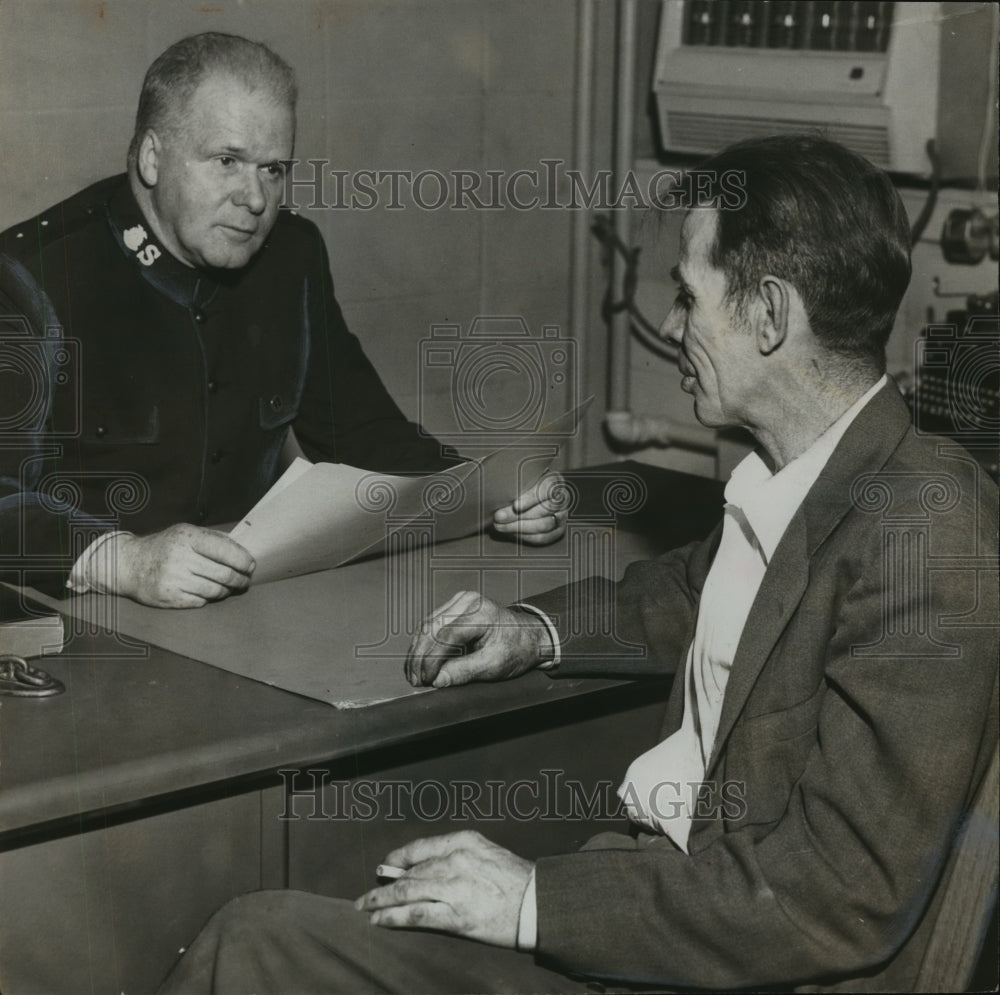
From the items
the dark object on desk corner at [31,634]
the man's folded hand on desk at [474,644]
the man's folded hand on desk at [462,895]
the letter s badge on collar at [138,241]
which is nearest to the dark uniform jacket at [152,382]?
the letter s badge on collar at [138,241]

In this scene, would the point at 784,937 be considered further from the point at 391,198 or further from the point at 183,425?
the point at 391,198

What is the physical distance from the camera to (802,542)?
117cm

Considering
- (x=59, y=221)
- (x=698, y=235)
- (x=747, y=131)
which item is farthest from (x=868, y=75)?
(x=59, y=221)

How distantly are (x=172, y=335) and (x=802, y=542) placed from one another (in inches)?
46.3

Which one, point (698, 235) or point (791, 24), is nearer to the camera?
point (698, 235)

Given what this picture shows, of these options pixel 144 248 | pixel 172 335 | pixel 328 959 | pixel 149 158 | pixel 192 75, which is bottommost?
pixel 328 959

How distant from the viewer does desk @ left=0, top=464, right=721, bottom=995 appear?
107 centimetres

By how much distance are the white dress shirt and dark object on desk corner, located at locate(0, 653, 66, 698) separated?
0.57 m

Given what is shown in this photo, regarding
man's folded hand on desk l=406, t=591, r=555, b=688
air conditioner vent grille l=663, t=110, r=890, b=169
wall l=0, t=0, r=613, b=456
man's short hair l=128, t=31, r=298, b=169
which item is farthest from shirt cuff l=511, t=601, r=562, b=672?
air conditioner vent grille l=663, t=110, r=890, b=169

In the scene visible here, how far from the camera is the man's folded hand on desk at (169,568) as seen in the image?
1428mm

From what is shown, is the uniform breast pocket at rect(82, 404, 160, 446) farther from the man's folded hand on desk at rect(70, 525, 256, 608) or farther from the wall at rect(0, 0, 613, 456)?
the man's folded hand on desk at rect(70, 525, 256, 608)

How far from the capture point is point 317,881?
1308 mm

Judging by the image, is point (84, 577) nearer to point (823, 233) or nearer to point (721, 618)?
point (721, 618)

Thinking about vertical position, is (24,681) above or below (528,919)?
above
